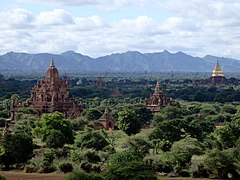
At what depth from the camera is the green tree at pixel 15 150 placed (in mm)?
46781

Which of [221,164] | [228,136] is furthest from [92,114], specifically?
[221,164]

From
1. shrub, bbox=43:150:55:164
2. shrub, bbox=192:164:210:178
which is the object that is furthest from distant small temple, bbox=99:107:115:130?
shrub, bbox=192:164:210:178

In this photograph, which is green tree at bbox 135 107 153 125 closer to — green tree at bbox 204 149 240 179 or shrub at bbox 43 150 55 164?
shrub at bbox 43 150 55 164

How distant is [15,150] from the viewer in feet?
154

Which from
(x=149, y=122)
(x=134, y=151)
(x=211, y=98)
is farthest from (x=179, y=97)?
(x=134, y=151)

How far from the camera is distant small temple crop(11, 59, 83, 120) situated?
8062 centimetres

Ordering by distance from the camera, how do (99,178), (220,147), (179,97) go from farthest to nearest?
(179,97) → (220,147) → (99,178)

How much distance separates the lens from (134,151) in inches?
1844

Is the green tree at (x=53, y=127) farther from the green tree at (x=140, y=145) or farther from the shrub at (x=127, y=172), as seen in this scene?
the shrub at (x=127, y=172)

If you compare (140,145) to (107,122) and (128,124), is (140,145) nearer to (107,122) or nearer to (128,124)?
(128,124)

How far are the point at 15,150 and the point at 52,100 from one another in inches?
1349

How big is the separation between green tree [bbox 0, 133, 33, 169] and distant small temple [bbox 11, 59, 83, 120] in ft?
104

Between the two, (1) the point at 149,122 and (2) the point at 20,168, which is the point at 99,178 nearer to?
(2) the point at 20,168

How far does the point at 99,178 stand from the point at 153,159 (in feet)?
38.7
